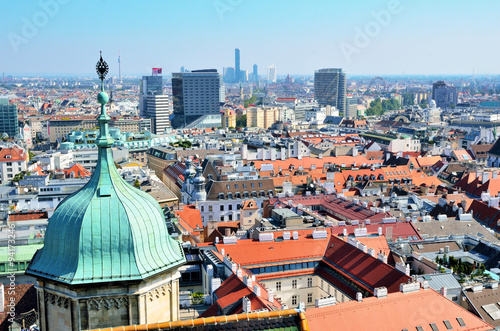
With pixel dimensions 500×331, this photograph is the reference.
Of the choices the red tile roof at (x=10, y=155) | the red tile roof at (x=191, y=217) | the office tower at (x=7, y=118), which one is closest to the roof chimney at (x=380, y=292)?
the red tile roof at (x=191, y=217)

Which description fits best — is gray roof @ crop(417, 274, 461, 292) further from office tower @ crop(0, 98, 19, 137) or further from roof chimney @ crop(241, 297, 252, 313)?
office tower @ crop(0, 98, 19, 137)

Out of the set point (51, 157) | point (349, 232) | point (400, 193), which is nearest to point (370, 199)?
point (400, 193)

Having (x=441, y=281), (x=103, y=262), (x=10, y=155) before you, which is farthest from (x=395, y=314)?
(x=10, y=155)

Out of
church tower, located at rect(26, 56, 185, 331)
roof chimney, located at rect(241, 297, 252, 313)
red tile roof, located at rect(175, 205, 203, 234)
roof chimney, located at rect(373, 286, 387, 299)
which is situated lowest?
red tile roof, located at rect(175, 205, 203, 234)

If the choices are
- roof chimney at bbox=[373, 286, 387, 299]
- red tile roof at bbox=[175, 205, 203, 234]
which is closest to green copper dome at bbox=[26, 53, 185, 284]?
roof chimney at bbox=[373, 286, 387, 299]

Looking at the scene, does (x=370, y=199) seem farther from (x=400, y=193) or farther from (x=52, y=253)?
(x=52, y=253)

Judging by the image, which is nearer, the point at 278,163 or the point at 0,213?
the point at 0,213

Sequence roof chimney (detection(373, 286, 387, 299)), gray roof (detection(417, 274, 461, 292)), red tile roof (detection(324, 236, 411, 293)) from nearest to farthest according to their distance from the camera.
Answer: roof chimney (detection(373, 286, 387, 299)) < red tile roof (detection(324, 236, 411, 293)) < gray roof (detection(417, 274, 461, 292))
